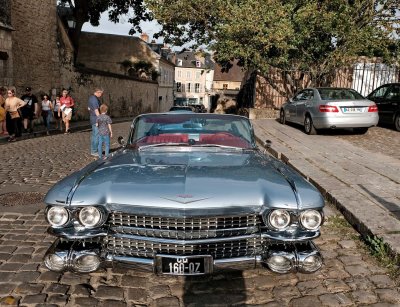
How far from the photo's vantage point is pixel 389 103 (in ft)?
40.1

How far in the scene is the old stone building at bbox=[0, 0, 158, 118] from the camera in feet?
52.0

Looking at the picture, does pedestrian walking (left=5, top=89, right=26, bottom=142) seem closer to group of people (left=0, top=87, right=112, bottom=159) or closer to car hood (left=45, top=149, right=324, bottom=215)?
group of people (left=0, top=87, right=112, bottom=159)

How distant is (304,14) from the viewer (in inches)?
568

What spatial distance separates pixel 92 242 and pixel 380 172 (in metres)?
5.63

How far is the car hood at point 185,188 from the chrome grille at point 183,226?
0.28 ft

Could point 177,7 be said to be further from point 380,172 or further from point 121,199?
point 121,199

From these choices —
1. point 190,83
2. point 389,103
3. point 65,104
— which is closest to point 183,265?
point 389,103

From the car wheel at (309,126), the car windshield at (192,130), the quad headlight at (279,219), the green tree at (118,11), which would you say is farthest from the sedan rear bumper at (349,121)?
the green tree at (118,11)

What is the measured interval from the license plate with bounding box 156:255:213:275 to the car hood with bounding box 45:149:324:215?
323mm

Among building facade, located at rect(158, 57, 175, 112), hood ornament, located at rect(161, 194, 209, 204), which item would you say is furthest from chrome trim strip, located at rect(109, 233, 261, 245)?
building facade, located at rect(158, 57, 175, 112)

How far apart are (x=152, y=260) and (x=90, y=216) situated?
55 centimetres

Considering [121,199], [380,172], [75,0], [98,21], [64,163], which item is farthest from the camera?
[98,21]

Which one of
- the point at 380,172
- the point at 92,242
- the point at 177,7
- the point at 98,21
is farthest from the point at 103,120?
the point at 98,21

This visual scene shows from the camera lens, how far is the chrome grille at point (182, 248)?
264cm
